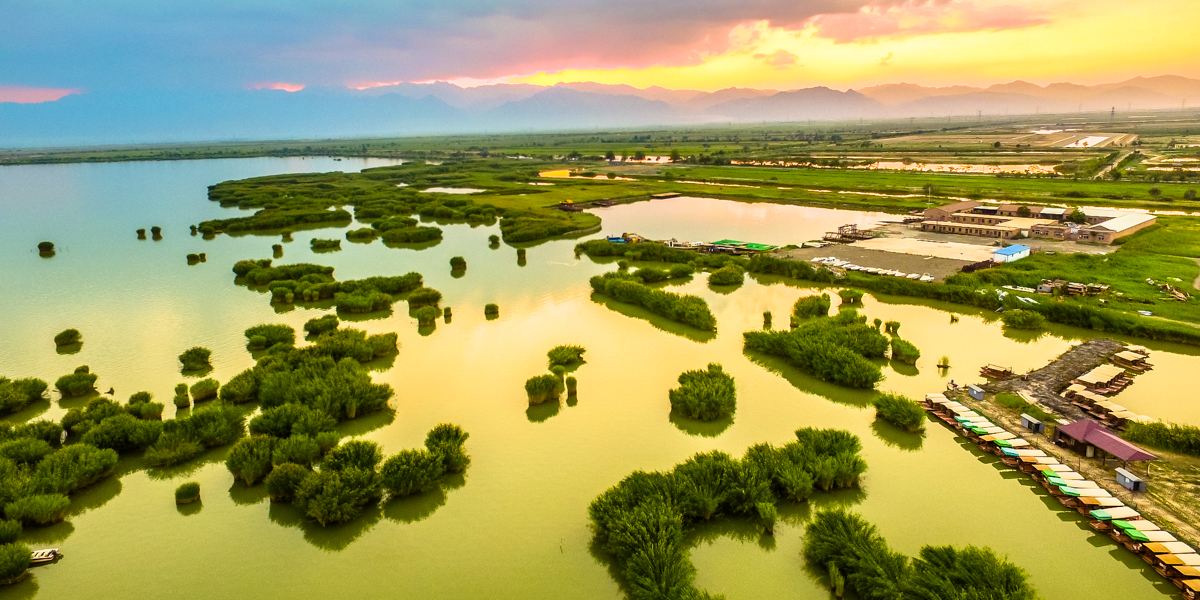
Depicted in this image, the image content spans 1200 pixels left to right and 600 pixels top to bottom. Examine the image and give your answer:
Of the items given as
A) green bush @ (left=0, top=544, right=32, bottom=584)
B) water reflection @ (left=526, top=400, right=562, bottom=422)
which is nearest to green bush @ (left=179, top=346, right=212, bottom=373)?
green bush @ (left=0, top=544, right=32, bottom=584)

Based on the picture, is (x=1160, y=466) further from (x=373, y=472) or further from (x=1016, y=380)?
(x=373, y=472)

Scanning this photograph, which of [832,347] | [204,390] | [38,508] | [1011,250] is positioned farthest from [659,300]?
[1011,250]

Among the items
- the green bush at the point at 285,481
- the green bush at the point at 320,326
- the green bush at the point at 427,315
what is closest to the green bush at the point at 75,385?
the green bush at the point at 320,326

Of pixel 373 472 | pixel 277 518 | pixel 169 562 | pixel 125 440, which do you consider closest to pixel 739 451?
pixel 373 472

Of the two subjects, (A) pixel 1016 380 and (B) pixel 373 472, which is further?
(A) pixel 1016 380

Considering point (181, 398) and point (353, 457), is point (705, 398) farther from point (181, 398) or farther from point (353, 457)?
point (181, 398)

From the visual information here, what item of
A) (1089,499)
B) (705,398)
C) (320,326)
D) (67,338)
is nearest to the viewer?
(1089,499)
